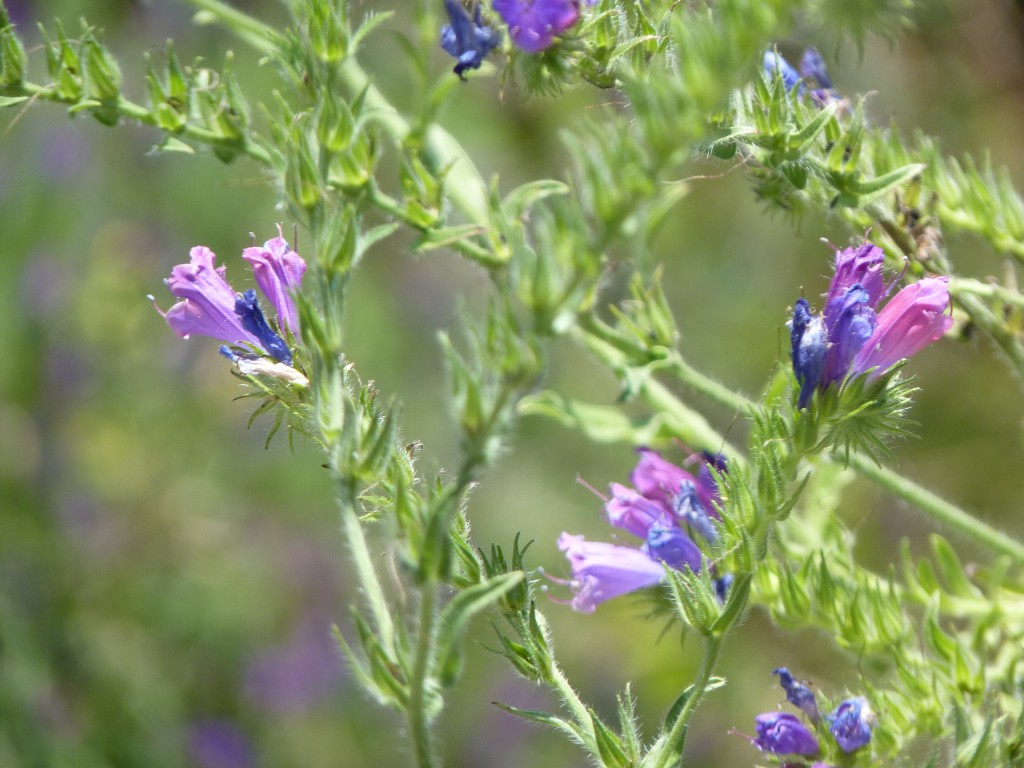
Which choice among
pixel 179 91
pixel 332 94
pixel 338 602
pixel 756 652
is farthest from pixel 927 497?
pixel 338 602

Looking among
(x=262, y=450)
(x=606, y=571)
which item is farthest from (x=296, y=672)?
(x=606, y=571)

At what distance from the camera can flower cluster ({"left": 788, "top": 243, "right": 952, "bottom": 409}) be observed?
754 millimetres

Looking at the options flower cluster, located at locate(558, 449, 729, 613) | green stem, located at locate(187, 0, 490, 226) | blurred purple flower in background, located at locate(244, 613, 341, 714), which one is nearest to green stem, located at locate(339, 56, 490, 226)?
green stem, located at locate(187, 0, 490, 226)

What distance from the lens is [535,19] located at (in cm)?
84

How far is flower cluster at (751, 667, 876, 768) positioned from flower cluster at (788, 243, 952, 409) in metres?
0.24

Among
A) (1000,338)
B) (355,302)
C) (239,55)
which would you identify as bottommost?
(1000,338)

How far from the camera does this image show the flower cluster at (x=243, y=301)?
2.79 feet

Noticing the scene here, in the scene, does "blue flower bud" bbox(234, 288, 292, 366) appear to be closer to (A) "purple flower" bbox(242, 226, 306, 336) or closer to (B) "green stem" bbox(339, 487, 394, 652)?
(A) "purple flower" bbox(242, 226, 306, 336)

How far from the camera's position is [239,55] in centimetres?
318

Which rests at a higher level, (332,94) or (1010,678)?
(332,94)

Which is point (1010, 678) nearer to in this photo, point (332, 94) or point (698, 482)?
point (698, 482)

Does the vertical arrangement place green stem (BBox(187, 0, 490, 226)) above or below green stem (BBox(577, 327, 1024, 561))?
above

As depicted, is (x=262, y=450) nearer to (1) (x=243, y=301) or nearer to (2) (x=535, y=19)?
(1) (x=243, y=301)

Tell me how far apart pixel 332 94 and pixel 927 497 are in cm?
65
